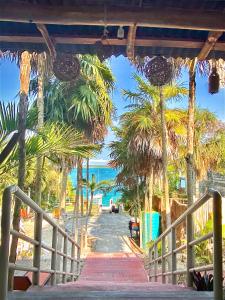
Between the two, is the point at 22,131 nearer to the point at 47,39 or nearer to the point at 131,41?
the point at 47,39

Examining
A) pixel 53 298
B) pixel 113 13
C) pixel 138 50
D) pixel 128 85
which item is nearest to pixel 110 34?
pixel 138 50

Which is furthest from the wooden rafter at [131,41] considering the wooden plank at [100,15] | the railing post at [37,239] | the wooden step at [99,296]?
the wooden step at [99,296]

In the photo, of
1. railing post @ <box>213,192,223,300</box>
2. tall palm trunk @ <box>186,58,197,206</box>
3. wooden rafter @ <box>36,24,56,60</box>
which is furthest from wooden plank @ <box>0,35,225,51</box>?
tall palm trunk @ <box>186,58,197,206</box>

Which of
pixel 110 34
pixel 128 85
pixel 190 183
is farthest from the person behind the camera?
pixel 128 85

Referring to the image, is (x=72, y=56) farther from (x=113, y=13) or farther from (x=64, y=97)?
(x=64, y=97)

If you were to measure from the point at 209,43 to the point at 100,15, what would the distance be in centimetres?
127

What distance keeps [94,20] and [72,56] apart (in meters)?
1.23

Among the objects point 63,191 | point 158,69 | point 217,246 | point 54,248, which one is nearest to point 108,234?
point 63,191

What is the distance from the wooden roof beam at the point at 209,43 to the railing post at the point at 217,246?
1.83 meters

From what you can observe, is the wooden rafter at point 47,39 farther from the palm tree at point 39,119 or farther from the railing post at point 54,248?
the palm tree at point 39,119

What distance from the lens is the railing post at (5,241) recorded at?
2.50 m

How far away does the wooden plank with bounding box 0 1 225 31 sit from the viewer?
339 centimetres

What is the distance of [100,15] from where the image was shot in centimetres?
340

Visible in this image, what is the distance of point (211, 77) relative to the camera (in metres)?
→ 4.70
